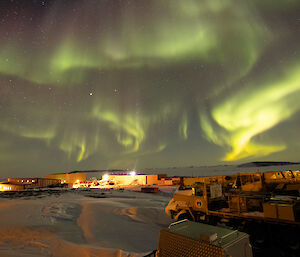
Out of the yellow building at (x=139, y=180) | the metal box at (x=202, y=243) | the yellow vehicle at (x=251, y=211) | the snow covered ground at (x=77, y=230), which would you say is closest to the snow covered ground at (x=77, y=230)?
the snow covered ground at (x=77, y=230)

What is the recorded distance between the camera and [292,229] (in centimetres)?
799

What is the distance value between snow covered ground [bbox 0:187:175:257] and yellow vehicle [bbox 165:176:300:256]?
271cm

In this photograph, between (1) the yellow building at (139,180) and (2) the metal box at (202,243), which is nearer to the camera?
(2) the metal box at (202,243)

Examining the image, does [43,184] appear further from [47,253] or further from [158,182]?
[47,253]

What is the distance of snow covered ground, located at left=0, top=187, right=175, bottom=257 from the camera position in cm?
797

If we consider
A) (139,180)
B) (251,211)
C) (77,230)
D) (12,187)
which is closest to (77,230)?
(77,230)

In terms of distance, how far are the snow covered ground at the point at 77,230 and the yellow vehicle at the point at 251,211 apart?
2710 millimetres

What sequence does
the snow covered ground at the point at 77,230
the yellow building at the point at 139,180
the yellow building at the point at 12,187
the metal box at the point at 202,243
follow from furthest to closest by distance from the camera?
the yellow building at the point at 139,180, the yellow building at the point at 12,187, the snow covered ground at the point at 77,230, the metal box at the point at 202,243

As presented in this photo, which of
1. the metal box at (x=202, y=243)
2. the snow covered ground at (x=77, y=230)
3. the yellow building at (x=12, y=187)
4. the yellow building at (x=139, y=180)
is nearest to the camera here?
the metal box at (x=202, y=243)

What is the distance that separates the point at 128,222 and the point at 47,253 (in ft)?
19.4

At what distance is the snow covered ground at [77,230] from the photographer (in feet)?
26.1

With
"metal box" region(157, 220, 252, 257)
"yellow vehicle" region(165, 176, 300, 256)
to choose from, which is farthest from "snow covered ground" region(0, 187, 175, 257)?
"metal box" region(157, 220, 252, 257)

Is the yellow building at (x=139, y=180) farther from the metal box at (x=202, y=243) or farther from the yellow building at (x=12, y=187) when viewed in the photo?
the metal box at (x=202, y=243)

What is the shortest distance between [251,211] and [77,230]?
9.96m
